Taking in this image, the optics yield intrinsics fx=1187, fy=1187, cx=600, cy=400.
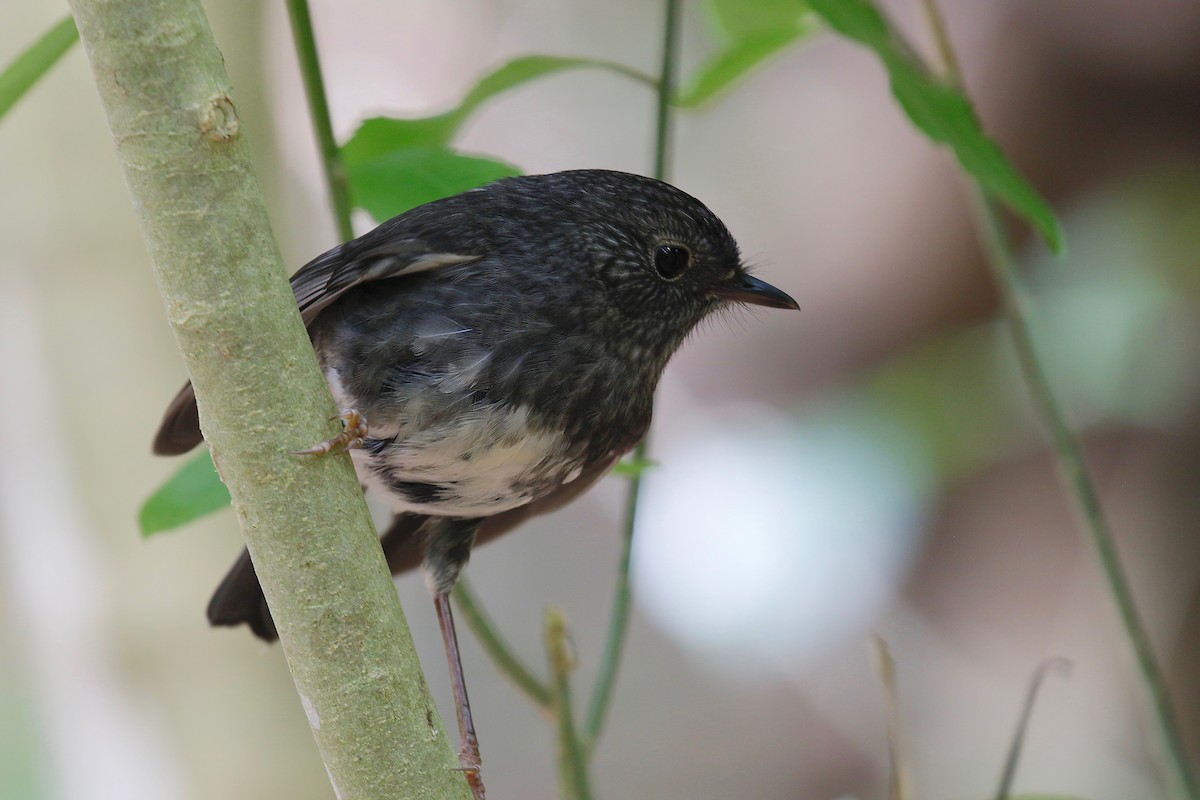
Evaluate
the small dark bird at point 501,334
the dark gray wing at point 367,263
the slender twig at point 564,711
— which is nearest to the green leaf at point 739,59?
the small dark bird at point 501,334

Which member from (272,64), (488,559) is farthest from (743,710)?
(272,64)

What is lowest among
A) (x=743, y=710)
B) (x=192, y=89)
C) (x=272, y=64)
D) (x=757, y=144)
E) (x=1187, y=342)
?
(x=743, y=710)

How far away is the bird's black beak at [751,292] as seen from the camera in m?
2.11

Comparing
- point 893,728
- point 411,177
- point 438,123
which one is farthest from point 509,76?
point 893,728

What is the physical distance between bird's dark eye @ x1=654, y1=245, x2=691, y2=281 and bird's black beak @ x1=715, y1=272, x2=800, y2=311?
0.28 feet

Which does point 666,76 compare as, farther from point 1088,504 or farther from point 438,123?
point 1088,504

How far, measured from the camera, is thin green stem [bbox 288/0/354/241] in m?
1.73

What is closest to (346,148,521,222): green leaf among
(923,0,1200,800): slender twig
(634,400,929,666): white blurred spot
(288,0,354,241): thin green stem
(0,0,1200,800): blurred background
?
(288,0,354,241): thin green stem

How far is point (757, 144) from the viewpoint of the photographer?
5.30 m

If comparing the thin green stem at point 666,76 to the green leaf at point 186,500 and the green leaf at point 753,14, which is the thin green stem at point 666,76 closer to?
the green leaf at point 753,14

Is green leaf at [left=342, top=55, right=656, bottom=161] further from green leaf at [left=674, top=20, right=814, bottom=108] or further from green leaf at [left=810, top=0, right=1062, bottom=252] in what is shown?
green leaf at [left=810, top=0, right=1062, bottom=252]

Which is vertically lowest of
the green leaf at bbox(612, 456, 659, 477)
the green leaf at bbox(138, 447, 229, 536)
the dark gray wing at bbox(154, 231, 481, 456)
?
the green leaf at bbox(612, 456, 659, 477)

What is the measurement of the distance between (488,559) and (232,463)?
3714 mm

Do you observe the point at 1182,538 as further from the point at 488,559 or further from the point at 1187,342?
the point at 488,559
